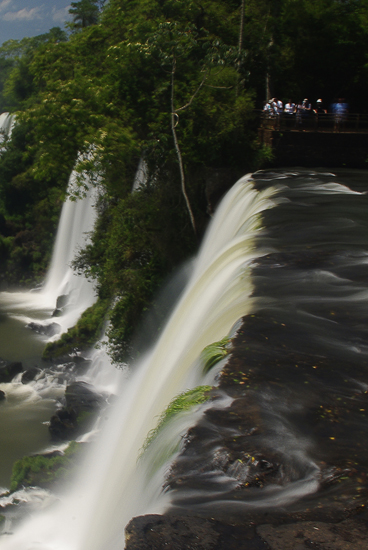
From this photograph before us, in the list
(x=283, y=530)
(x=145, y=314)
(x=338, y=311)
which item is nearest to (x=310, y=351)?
(x=338, y=311)

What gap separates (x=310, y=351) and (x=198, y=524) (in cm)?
309

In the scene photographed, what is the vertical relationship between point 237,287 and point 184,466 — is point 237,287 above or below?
above

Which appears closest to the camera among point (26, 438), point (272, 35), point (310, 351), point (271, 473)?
point (271, 473)

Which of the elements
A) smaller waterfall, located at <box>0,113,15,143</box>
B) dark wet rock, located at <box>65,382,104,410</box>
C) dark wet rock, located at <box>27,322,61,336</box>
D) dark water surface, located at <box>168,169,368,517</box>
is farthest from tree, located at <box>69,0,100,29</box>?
dark water surface, located at <box>168,169,368,517</box>

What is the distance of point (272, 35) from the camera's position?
27438 mm

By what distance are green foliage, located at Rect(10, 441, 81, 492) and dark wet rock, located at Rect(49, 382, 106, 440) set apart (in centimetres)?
186

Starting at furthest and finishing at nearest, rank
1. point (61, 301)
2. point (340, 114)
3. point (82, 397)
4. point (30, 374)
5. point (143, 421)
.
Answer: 1. point (61, 301)
2. point (340, 114)
3. point (30, 374)
4. point (82, 397)
5. point (143, 421)

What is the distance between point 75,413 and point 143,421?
9897 millimetres

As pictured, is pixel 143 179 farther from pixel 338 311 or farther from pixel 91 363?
pixel 338 311

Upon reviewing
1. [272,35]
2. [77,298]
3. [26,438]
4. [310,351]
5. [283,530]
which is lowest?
[26,438]

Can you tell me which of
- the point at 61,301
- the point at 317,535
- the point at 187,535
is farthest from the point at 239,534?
the point at 61,301

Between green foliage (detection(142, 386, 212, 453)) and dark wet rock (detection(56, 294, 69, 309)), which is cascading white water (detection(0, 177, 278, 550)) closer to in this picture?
green foliage (detection(142, 386, 212, 453))

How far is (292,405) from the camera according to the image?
509cm

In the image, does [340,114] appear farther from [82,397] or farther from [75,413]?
[75,413]
